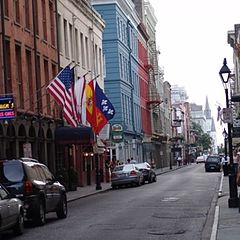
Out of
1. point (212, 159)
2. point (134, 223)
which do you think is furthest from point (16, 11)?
point (212, 159)

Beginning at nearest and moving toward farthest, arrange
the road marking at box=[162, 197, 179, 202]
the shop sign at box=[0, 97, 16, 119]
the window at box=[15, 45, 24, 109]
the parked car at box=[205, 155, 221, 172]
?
1. the shop sign at box=[0, 97, 16, 119]
2. the road marking at box=[162, 197, 179, 202]
3. the window at box=[15, 45, 24, 109]
4. the parked car at box=[205, 155, 221, 172]

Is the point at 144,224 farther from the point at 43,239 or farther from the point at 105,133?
the point at 105,133

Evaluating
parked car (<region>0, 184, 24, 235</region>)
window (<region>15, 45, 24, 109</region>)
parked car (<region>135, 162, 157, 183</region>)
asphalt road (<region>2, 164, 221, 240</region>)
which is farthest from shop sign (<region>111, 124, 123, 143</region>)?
parked car (<region>0, 184, 24, 235</region>)

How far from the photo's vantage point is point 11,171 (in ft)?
61.8

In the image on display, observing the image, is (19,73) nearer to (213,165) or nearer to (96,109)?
(96,109)

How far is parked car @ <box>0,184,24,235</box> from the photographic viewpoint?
50.7 feet

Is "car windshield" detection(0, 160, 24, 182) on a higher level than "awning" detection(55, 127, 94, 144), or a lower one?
lower

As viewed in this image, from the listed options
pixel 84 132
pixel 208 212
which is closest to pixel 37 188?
pixel 208 212

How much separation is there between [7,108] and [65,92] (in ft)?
16.5

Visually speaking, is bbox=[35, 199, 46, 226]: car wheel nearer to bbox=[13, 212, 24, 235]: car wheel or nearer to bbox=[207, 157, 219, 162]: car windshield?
bbox=[13, 212, 24, 235]: car wheel

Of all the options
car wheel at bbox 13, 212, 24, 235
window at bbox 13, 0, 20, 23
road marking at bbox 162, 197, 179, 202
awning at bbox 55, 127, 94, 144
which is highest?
window at bbox 13, 0, 20, 23

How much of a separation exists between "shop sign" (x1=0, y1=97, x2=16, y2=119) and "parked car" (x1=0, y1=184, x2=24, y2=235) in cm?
1095

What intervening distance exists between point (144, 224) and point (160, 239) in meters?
3.32

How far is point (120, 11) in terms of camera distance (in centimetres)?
6819
